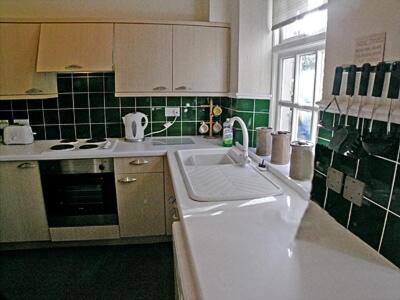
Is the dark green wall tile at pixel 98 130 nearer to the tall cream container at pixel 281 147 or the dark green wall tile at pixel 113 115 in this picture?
the dark green wall tile at pixel 113 115

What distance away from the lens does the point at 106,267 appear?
7.73ft

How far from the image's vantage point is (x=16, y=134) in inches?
104

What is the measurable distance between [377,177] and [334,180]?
0.24 meters

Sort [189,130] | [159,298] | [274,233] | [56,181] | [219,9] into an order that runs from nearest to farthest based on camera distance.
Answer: [274,233] → [159,298] → [56,181] → [219,9] → [189,130]

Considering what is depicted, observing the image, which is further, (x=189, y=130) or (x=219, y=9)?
(x=189, y=130)

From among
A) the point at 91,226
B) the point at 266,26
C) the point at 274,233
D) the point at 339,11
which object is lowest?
the point at 91,226

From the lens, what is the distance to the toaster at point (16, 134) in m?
2.63

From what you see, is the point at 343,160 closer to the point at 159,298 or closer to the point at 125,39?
the point at 159,298

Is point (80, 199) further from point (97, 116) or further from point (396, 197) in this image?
point (396, 197)

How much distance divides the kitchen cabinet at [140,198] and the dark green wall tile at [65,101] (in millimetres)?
856

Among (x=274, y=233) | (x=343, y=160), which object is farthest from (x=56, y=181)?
(x=343, y=160)

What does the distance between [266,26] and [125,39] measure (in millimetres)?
1154

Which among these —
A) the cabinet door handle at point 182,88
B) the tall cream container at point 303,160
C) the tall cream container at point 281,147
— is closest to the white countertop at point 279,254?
the tall cream container at point 303,160

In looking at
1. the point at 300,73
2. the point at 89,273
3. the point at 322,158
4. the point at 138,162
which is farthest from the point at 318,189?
the point at 89,273
